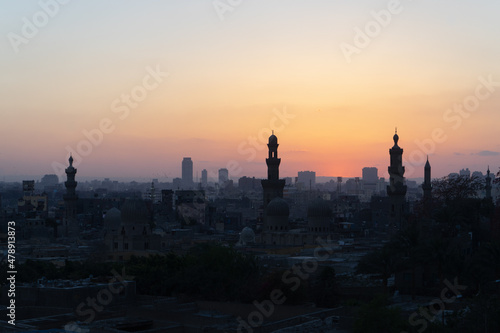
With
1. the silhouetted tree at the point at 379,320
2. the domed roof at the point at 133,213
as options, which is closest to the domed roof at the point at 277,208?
the domed roof at the point at 133,213

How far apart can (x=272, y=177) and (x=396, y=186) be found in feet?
37.2

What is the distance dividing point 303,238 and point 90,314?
2926 cm

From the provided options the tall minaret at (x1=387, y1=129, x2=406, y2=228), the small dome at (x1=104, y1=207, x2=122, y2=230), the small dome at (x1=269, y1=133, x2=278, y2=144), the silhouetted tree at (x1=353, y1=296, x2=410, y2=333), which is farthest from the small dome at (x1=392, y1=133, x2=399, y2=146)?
the silhouetted tree at (x1=353, y1=296, x2=410, y2=333)

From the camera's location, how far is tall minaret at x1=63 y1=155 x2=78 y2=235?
66.8 meters

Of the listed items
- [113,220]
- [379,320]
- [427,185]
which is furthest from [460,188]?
[379,320]

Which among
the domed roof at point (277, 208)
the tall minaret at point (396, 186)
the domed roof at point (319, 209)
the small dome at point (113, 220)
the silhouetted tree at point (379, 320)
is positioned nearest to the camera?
the silhouetted tree at point (379, 320)

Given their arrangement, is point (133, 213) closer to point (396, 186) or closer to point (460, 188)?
point (396, 186)

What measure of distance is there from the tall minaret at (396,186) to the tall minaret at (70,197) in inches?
1103

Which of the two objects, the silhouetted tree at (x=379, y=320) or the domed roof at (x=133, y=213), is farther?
the domed roof at (x=133, y=213)

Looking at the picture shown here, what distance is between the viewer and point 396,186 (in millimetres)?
53031

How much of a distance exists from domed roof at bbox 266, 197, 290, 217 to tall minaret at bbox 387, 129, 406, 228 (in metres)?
7.61

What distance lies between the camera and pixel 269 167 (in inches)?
2383

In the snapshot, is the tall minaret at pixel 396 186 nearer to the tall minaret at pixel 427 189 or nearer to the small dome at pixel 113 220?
the tall minaret at pixel 427 189

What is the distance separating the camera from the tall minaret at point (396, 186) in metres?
53.1
